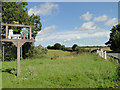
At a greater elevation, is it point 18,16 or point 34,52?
point 18,16

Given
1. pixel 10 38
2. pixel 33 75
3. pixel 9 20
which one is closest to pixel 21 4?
pixel 9 20

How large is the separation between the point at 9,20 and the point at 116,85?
19559 millimetres

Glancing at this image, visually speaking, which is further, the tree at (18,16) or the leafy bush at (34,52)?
the leafy bush at (34,52)

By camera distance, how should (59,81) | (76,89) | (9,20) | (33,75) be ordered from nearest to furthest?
(76,89), (59,81), (33,75), (9,20)

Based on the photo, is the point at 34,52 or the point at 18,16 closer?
the point at 18,16

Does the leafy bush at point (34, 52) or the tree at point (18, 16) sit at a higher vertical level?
the tree at point (18, 16)

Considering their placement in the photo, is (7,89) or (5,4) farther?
(5,4)

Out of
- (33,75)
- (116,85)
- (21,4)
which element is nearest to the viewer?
(116,85)

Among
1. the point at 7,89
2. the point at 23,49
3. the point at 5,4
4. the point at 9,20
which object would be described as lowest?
the point at 7,89

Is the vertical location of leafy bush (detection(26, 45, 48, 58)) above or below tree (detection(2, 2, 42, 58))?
below

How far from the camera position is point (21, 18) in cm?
2317

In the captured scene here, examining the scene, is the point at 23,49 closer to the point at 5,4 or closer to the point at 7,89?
the point at 5,4

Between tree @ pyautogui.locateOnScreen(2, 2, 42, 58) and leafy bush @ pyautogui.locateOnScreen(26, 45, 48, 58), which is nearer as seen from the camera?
tree @ pyautogui.locateOnScreen(2, 2, 42, 58)

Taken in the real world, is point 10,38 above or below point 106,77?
above
